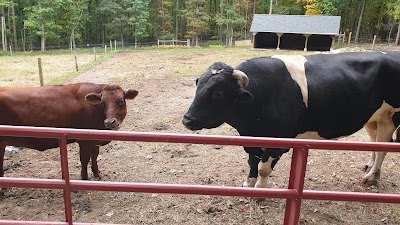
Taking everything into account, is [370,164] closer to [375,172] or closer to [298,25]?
[375,172]

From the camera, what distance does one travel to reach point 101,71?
17734 mm

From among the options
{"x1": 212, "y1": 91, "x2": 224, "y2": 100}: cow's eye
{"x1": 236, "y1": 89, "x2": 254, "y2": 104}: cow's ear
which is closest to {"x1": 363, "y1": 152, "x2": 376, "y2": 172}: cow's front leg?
{"x1": 236, "y1": 89, "x2": 254, "y2": 104}: cow's ear

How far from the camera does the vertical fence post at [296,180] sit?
2439mm

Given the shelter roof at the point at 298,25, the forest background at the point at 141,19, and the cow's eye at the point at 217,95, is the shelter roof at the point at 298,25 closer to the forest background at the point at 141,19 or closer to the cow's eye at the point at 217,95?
the forest background at the point at 141,19

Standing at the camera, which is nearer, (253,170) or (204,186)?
(204,186)

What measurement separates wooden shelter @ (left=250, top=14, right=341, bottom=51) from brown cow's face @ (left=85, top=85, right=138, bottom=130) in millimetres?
27331

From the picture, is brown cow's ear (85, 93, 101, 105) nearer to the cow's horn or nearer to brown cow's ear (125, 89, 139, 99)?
brown cow's ear (125, 89, 139, 99)

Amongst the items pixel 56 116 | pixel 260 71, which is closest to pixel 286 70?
pixel 260 71

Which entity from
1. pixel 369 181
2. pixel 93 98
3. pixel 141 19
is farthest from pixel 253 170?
pixel 141 19

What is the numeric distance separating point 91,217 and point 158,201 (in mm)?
908

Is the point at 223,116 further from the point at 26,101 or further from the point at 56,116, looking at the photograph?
the point at 26,101

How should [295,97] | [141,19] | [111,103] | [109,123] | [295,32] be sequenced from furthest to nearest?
[141,19] → [295,32] → [111,103] → [109,123] → [295,97]

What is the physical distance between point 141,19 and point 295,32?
77.6 feet

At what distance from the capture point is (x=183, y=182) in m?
5.21
